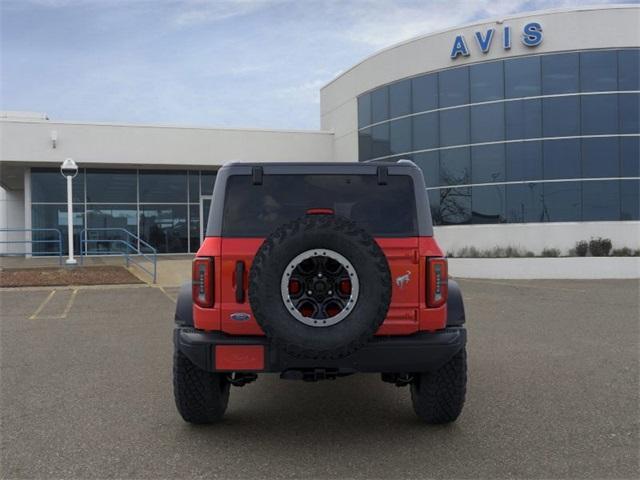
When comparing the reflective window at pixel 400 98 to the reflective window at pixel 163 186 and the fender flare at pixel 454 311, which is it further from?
the fender flare at pixel 454 311

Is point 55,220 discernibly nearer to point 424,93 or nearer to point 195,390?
point 424,93

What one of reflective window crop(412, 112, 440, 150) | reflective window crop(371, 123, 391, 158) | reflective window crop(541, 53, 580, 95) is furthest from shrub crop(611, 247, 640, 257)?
reflective window crop(371, 123, 391, 158)

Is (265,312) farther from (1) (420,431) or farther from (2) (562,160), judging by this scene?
(2) (562,160)

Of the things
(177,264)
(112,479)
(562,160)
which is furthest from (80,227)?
(112,479)

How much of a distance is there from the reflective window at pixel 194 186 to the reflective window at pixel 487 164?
1178 cm

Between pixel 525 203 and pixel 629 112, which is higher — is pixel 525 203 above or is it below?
below

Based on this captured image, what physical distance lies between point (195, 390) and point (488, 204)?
1759 centimetres

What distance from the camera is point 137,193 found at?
2453 centimetres

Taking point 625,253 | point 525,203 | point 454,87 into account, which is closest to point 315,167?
point 525,203

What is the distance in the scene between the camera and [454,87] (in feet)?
68.9

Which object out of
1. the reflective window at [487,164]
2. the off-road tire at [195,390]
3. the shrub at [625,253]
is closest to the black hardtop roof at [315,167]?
the off-road tire at [195,390]

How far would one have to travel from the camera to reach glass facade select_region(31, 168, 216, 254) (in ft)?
78.1

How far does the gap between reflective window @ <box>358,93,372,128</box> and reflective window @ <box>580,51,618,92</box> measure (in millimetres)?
8224

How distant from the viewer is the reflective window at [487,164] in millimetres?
20062
